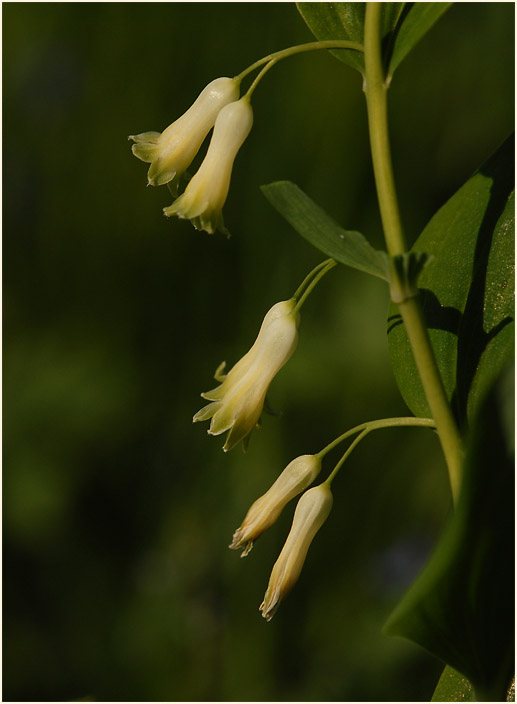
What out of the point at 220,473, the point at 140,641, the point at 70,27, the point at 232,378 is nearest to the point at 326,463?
the point at 220,473

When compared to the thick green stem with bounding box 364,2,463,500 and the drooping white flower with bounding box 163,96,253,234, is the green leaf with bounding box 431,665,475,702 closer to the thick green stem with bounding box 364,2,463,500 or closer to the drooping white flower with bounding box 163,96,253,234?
the thick green stem with bounding box 364,2,463,500

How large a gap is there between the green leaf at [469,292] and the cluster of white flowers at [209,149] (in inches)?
7.8

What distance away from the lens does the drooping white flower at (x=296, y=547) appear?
0.63 meters

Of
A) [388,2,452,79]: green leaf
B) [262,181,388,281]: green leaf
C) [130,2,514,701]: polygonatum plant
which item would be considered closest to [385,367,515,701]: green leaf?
[130,2,514,701]: polygonatum plant

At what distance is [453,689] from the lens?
0.64 meters

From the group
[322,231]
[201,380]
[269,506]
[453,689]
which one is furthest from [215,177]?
[201,380]

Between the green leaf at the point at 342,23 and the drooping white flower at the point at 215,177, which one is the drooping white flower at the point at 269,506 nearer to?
the drooping white flower at the point at 215,177

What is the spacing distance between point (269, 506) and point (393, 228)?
0.92 feet

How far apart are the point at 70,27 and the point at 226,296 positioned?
1058 millimetres

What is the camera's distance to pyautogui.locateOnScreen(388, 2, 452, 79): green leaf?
551 mm

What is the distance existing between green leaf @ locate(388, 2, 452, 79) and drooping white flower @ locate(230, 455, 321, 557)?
36 centimetres

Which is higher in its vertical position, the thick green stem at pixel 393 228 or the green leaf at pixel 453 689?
the thick green stem at pixel 393 228

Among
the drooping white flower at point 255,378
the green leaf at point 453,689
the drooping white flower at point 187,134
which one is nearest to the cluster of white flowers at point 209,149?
the drooping white flower at point 187,134

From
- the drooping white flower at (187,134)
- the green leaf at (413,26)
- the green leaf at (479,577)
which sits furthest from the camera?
the drooping white flower at (187,134)
